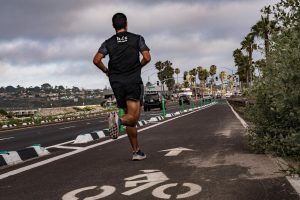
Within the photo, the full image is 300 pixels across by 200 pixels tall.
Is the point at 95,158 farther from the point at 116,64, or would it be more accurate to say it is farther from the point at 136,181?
the point at 136,181

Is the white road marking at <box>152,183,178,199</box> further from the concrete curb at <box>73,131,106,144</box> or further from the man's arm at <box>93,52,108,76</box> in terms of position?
the concrete curb at <box>73,131,106,144</box>

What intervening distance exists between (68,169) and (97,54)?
1771 mm

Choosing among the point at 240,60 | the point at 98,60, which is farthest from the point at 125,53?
the point at 240,60

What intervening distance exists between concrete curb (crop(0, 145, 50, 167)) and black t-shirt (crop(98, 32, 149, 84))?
2.51 meters

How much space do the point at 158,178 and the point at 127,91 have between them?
1.86 m

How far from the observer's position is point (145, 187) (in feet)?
16.7

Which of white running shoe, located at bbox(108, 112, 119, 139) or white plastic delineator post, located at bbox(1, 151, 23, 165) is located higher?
white running shoe, located at bbox(108, 112, 119, 139)

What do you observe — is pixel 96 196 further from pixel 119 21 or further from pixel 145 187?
pixel 119 21

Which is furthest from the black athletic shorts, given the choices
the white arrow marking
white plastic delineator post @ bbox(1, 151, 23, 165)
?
white plastic delineator post @ bbox(1, 151, 23, 165)

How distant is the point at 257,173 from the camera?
18.8 feet

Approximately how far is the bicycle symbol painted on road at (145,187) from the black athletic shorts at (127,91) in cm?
152

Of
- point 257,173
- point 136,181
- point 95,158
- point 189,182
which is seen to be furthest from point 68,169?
point 257,173


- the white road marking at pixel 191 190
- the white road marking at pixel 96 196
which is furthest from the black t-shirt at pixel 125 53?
the white road marking at pixel 191 190

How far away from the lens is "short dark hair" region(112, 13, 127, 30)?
709 centimetres
